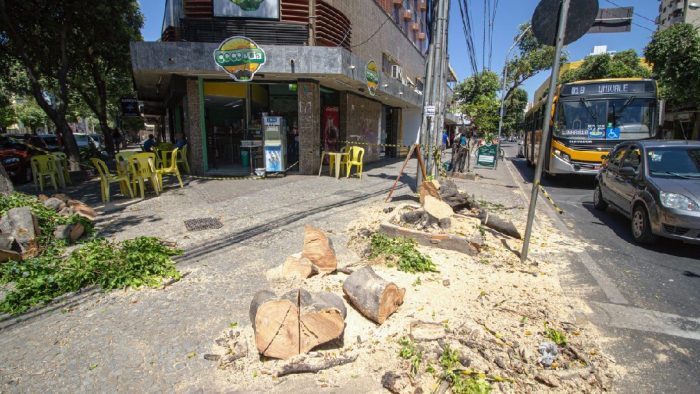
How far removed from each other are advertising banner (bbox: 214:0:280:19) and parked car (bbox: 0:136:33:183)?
843cm

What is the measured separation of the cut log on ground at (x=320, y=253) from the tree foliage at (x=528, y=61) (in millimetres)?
33057

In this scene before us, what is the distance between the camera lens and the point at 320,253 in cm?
420

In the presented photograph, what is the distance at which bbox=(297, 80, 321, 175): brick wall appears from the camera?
11.9 m

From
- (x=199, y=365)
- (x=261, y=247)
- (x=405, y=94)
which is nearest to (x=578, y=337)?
(x=199, y=365)

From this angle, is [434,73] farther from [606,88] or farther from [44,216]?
[44,216]

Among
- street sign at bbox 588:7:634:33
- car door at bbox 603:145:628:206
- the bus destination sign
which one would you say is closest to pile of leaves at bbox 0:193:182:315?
car door at bbox 603:145:628:206

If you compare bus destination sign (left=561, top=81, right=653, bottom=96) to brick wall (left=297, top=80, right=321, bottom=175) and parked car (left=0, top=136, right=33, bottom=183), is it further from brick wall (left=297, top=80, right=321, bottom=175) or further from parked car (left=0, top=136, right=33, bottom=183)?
parked car (left=0, top=136, right=33, bottom=183)

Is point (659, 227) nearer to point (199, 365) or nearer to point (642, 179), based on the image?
point (642, 179)

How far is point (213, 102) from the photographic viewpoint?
13805 millimetres

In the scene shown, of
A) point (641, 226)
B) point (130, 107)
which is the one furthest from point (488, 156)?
point (130, 107)

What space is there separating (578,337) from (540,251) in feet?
8.36

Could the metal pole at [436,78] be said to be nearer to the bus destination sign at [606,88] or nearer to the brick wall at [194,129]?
the bus destination sign at [606,88]

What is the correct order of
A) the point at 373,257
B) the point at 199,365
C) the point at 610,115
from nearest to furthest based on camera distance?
the point at 199,365 → the point at 373,257 → the point at 610,115

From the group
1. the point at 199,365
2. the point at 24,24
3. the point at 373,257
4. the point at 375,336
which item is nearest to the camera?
the point at 199,365
